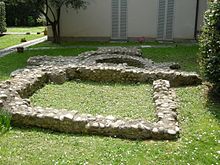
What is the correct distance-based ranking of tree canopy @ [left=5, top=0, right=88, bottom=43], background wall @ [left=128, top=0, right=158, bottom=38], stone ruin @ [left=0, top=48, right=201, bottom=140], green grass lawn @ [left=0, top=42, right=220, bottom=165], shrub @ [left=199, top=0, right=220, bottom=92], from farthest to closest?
1. background wall @ [left=128, top=0, right=158, bottom=38]
2. tree canopy @ [left=5, top=0, right=88, bottom=43]
3. shrub @ [left=199, top=0, right=220, bottom=92]
4. stone ruin @ [left=0, top=48, right=201, bottom=140]
5. green grass lawn @ [left=0, top=42, right=220, bottom=165]

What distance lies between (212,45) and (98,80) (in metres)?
4.01

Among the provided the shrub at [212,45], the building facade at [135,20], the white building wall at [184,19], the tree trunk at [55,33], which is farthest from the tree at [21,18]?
the shrub at [212,45]

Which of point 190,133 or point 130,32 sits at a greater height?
point 130,32

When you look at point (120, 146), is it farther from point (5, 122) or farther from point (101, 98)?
point (101, 98)

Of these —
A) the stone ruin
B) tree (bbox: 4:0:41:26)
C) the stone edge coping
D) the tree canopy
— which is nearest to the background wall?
the tree canopy

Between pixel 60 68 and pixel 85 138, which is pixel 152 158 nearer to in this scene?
pixel 85 138

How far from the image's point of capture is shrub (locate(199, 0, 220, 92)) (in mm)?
8016

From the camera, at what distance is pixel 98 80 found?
10531mm

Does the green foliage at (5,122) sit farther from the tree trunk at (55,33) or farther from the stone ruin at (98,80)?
the tree trunk at (55,33)

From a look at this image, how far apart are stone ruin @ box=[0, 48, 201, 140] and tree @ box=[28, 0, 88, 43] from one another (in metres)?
4.54

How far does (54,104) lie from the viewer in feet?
26.2

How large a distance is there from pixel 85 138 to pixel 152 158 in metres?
1.44

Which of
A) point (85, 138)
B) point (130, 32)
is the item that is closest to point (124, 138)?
point (85, 138)

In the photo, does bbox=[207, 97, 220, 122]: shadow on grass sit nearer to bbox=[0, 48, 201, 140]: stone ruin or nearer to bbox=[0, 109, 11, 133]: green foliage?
bbox=[0, 48, 201, 140]: stone ruin
